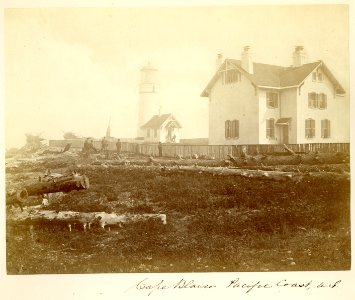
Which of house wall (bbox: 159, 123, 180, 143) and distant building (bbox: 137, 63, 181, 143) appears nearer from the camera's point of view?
distant building (bbox: 137, 63, 181, 143)

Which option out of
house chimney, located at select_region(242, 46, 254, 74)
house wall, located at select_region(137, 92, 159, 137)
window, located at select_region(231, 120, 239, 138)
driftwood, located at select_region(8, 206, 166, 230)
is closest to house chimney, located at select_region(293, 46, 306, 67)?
house chimney, located at select_region(242, 46, 254, 74)

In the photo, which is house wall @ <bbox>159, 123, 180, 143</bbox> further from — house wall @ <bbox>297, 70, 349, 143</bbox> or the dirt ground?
house wall @ <bbox>297, 70, 349, 143</bbox>

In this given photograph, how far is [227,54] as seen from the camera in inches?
191

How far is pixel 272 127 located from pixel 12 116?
10.5 ft

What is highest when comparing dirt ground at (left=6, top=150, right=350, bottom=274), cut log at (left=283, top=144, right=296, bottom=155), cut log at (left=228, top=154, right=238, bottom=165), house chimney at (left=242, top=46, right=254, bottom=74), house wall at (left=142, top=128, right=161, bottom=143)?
house chimney at (left=242, top=46, right=254, bottom=74)

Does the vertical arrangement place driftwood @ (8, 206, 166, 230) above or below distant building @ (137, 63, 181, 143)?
below

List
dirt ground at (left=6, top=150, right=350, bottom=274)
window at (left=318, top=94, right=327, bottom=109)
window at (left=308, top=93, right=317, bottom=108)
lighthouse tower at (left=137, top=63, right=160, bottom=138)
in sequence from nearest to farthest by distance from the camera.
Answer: dirt ground at (left=6, top=150, right=350, bottom=274), lighthouse tower at (left=137, top=63, right=160, bottom=138), window at (left=318, top=94, right=327, bottom=109), window at (left=308, top=93, right=317, bottom=108)

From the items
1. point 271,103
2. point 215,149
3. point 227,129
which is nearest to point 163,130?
point 215,149

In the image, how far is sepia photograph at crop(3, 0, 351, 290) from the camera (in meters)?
4.63

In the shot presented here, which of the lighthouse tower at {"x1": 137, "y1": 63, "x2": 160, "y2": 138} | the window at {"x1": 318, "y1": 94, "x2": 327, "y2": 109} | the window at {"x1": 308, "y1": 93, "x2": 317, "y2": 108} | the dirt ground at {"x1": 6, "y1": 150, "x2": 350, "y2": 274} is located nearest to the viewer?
the dirt ground at {"x1": 6, "y1": 150, "x2": 350, "y2": 274}

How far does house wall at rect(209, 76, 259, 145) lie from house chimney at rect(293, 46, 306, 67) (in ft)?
2.00

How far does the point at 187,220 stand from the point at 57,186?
1646 millimetres

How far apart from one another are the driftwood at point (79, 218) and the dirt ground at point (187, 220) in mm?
52

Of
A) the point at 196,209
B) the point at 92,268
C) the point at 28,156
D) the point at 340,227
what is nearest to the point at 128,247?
the point at 92,268
